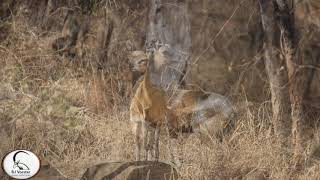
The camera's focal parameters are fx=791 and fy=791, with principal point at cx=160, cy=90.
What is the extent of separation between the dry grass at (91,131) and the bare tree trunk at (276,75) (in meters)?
0.11

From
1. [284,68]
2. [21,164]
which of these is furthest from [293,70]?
[21,164]

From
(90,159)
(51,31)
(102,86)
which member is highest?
(51,31)

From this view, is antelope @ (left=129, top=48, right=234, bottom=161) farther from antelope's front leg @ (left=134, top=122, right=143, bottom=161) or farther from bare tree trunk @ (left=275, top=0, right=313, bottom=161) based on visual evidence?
bare tree trunk @ (left=275, top=0, right=313, bottom=161)

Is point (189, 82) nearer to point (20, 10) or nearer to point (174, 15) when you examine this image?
point (174, 15)

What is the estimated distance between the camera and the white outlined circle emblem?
20.2ft

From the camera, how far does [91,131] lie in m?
6.84

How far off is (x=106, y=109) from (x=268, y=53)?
1565 millimetres

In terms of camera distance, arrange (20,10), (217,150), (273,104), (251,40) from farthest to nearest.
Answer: (20,10), (251,40), (273,104), (217,150)

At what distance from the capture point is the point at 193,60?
293 inches

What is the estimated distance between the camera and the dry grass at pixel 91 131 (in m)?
6.45

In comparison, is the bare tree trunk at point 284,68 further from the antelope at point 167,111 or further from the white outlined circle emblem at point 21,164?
the white outlined circle emblem at point 21,164

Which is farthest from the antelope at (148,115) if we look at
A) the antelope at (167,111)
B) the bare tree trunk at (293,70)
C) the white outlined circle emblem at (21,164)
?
the bare tree trunk at (293,70)

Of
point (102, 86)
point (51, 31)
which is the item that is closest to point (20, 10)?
point (51, 31)

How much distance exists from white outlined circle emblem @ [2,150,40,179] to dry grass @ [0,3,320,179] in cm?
21
